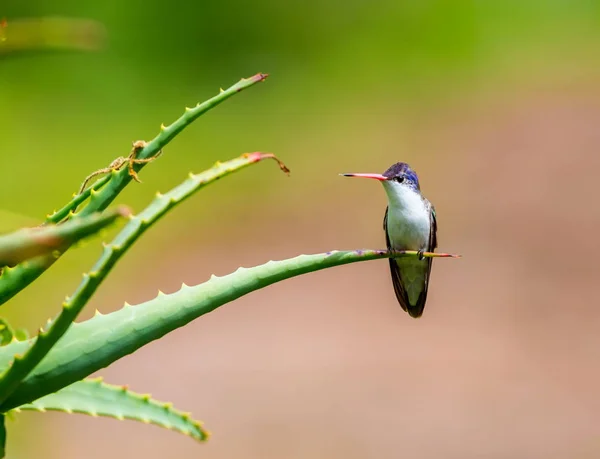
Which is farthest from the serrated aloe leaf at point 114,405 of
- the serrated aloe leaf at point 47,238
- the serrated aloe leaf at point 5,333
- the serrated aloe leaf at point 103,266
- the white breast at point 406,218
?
the white breast at point 406,218

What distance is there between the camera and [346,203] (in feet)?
36.9

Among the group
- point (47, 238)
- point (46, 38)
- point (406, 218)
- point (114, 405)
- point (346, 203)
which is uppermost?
point (346, 203)

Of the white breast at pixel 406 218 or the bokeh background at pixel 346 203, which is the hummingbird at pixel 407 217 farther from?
the bokeh background at pixel 346 203

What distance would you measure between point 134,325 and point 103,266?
0.76ft

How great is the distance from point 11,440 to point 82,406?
4613 millimetres

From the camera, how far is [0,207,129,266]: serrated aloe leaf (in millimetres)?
863

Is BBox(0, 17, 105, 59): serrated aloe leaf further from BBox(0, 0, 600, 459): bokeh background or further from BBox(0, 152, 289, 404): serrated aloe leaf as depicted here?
BBox(0, 0, 600, 459): bokeh background

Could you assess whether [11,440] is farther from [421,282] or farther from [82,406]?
[82,406]

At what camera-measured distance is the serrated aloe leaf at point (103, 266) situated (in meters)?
0.99

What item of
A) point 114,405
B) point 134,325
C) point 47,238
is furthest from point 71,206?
point 47,238

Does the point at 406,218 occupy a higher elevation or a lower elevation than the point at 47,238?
higher

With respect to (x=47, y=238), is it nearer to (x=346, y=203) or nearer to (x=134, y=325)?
(x=134, y=325)

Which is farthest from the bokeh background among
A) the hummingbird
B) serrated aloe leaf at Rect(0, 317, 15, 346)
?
serrated aloe leaf at Rect(0, 317, 15, 346)

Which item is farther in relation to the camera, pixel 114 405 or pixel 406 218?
pixel 406 218
